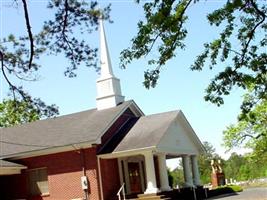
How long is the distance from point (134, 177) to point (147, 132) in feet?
11.7

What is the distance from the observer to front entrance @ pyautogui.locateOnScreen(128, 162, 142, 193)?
28.2 m

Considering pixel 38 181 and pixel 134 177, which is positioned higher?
pixel 38 181

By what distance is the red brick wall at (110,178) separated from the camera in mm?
25766

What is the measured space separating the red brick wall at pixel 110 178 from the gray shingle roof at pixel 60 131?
1898mm

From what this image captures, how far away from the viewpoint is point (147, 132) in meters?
26.4

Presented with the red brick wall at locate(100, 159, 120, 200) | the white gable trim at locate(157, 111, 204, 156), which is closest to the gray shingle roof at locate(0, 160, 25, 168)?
the red brick wall at locate(100, 159, 120, 200)

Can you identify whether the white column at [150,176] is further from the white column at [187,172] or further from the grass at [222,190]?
the grass at [222,190]

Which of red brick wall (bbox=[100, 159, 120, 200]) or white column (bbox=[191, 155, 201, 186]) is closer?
red brick wall (bbox=[100, 159, 120, 200])

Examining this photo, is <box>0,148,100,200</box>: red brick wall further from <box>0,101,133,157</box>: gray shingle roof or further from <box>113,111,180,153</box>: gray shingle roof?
<box>113,111,180,153</box>: gray shingle roof

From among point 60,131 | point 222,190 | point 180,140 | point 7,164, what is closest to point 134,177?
point 180,140

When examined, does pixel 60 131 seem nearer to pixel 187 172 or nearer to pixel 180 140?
pixel 180 140

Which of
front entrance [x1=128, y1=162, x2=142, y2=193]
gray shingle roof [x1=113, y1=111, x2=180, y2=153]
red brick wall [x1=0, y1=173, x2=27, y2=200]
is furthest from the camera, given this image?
front entrance [x1=128, y1=162, x2=142, y2=193]

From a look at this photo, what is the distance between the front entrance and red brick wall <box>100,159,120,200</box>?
4.61 ft

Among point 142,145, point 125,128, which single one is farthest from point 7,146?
point 142,145
